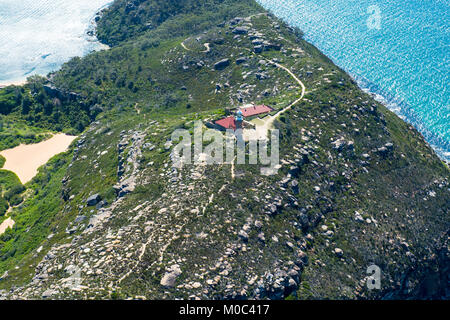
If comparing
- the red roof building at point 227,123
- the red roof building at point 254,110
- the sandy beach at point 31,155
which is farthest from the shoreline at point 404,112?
the sandy beach at point 31,155

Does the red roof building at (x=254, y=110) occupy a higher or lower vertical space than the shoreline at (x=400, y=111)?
higher

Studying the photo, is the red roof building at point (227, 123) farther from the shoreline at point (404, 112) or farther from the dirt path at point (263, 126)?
the shoreline at point (404, 112)

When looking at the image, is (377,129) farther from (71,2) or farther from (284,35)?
(71,2)

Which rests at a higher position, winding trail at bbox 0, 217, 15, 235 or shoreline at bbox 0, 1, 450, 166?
winding trail at bbox 0, 217, 15, 235

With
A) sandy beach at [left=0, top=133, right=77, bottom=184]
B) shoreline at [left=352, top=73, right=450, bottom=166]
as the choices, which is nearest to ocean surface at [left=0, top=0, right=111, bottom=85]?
sandy beach at [left=0, top=133, right=77, bottom=184]

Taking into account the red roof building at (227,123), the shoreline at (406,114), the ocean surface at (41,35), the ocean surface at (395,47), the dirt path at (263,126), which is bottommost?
the shoreline at (406,114)

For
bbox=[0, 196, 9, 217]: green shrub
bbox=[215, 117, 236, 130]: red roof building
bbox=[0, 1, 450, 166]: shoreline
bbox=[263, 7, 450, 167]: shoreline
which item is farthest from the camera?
bbox=[0, 1, 450, 166]: shoreline

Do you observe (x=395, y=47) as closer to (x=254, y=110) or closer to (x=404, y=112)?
(x=404, y=112)

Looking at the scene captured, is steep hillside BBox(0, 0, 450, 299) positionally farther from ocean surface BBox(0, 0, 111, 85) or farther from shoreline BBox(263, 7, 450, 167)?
ocean surface BBox(0, 0, 111, 85)
